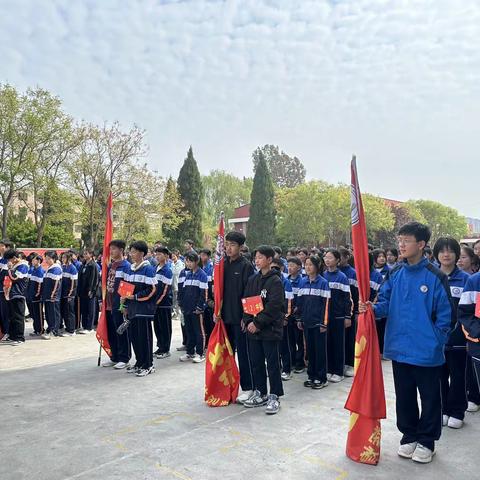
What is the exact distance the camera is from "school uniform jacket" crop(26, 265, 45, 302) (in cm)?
988

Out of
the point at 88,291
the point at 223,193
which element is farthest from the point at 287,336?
the point at 223,193

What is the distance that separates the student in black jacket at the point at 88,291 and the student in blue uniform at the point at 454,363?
7.78 m

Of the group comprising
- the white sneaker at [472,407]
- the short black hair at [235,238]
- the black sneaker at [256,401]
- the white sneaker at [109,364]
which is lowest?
the white sneaker at [472,407]

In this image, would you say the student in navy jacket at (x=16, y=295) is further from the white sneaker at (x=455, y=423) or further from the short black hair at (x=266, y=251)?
the white sneaker at (x=455, y=423)

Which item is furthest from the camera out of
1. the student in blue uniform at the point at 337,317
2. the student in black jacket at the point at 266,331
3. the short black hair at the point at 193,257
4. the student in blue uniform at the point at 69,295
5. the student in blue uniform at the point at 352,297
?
the student in blue uniform at the point at 69,295

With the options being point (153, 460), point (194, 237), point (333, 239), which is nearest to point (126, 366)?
point (153, 460)

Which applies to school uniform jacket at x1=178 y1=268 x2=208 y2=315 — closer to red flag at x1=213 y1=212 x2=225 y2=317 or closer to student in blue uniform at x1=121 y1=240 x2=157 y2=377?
student in blue uniform at x1=121 y1=240 x2=157 y2=377

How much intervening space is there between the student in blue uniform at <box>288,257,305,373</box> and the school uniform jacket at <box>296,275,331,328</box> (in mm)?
472

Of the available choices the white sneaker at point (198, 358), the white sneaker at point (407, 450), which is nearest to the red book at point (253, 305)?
the white sneaker at point (407, 450)

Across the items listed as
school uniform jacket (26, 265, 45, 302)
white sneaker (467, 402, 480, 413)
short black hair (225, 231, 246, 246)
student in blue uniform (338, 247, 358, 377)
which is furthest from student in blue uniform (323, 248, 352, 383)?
school uniform jacket (26, 265, 45, 302)

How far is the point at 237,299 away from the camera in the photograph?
18.2 feet

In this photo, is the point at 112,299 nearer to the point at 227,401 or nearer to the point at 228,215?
the point at 227,401

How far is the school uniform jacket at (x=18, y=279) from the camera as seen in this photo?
875 cm

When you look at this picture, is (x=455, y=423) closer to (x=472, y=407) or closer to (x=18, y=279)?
(x=472, y=407)
